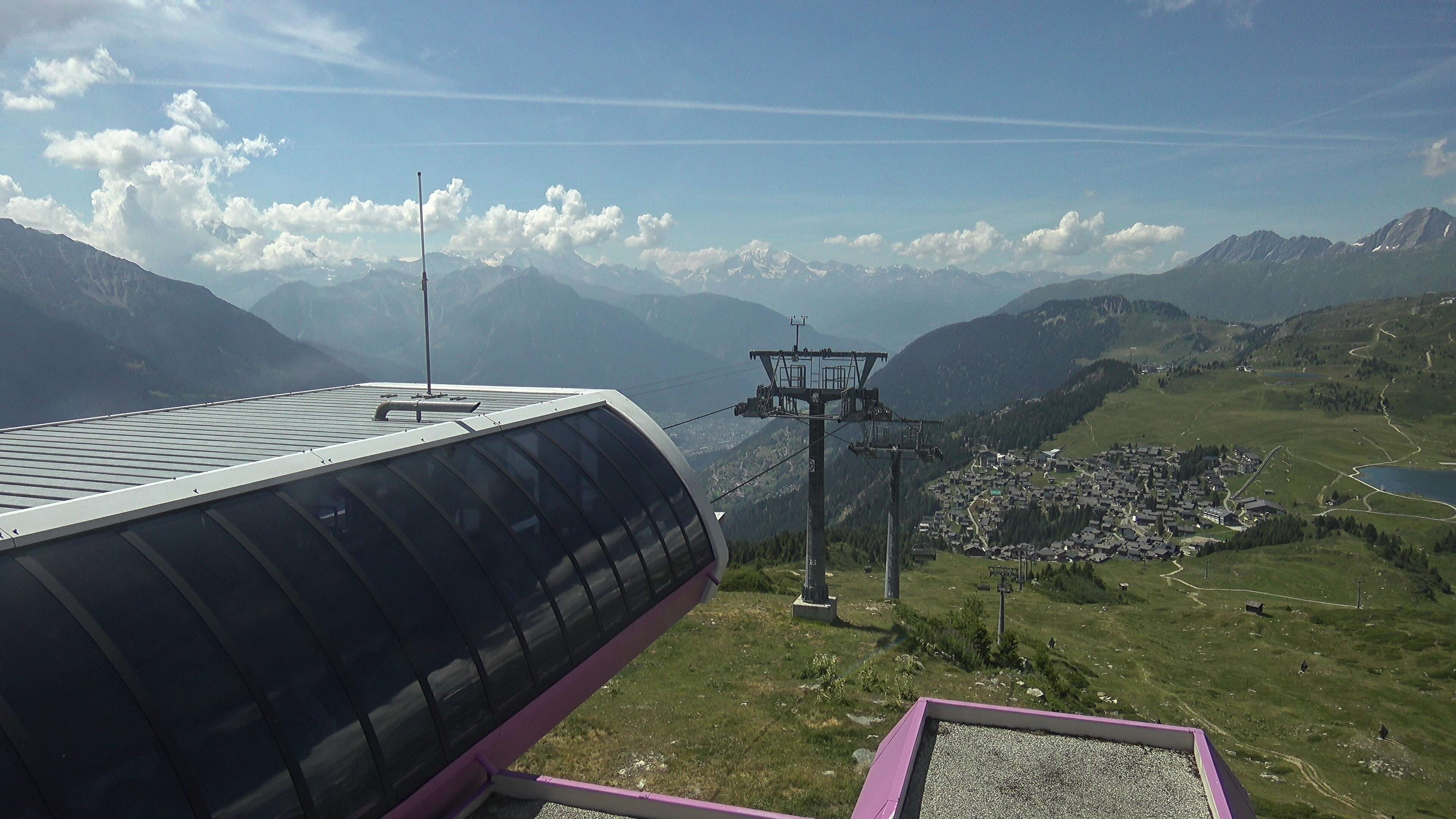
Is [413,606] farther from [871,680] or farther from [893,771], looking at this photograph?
[871,680]

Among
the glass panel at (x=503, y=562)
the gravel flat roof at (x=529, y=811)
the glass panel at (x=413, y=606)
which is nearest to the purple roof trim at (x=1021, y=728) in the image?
the gravel flat roof at (x=529, y=811)

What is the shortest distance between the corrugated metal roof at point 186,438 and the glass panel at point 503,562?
174 centimetres

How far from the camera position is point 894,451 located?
52188mm

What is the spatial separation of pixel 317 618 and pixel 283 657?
0.75 metres

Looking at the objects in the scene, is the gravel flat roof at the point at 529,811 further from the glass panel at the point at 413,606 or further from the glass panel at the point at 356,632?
the glass panel at the point at 356,632

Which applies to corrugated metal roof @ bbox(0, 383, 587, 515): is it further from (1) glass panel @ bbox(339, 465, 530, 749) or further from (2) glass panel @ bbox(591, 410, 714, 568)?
(2) glass panel @ bbox(591, 410, 714, 568)

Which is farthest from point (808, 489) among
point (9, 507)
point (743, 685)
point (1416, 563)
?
point (1416, 563)

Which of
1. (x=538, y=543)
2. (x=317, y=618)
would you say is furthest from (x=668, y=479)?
(x=317, y=618)

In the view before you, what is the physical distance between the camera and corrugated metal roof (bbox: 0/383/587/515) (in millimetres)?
11609

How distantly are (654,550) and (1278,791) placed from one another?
3315cm

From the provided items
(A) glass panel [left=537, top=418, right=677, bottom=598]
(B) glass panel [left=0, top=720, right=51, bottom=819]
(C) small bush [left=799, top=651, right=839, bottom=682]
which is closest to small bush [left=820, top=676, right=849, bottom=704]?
(C) small bush [left=799, top=651, right=839, bottom=682]

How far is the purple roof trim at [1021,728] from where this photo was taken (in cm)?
1226

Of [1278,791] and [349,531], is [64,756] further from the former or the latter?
[1278,791]

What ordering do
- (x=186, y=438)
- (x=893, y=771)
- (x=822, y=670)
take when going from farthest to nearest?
(x=822, y=670) < (x=186, y=438) < (x=893, y=771)
